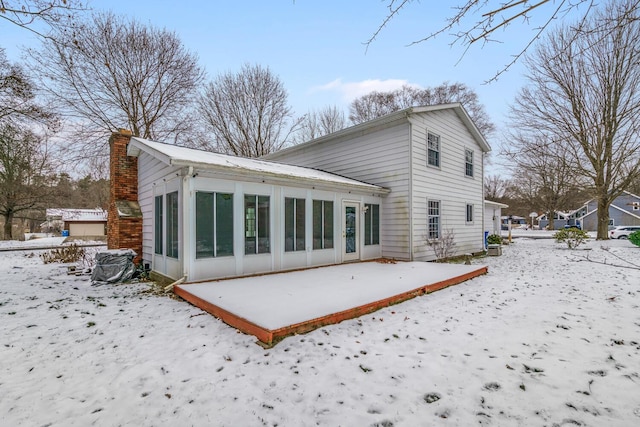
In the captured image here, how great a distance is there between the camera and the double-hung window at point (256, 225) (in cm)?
670

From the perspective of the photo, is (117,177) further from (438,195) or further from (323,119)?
(323,119)

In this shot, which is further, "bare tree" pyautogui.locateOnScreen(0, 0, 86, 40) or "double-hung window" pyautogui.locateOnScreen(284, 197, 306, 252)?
"double-hung window" pyautogui.locateOnScreen(284, 197, 306, 252)

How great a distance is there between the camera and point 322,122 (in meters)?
23.6

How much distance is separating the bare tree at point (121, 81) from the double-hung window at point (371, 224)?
13.9 meters

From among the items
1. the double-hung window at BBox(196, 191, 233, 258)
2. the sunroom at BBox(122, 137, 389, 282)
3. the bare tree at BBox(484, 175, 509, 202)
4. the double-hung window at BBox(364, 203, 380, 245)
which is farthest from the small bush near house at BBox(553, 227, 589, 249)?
the bare tree at BBox(484, 175, 509, 202)

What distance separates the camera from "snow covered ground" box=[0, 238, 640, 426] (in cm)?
229

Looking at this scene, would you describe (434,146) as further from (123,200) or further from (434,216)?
(123,200)

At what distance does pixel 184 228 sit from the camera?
5867 mm

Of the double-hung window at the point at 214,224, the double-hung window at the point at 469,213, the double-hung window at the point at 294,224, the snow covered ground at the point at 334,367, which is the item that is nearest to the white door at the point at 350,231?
the double-hung window at the point at 294,224

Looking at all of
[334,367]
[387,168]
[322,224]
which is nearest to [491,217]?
[387,168]

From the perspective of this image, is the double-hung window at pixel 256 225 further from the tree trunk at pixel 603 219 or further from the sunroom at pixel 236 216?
the tree trunk at pixel 603 219

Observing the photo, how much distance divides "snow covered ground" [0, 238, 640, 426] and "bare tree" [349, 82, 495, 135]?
23.4 meters

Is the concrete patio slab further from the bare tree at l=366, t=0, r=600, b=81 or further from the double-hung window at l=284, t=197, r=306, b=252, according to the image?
the bare tree at l=366, t=0, r=600, b=81

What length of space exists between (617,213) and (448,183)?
3884 centimetres
